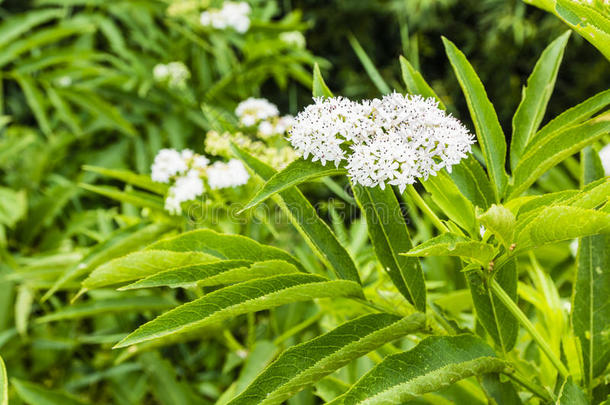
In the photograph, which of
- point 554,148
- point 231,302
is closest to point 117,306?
point 231,302

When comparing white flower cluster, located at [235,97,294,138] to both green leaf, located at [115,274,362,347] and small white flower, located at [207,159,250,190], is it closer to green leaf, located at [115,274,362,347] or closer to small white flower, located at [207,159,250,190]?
small white flower, located at [207,159,250,190]

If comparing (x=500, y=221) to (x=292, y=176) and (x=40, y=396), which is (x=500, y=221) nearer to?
(x=292, y=176)

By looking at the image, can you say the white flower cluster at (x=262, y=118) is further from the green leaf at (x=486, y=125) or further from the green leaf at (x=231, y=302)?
the green leaf at (x=231, y=302)

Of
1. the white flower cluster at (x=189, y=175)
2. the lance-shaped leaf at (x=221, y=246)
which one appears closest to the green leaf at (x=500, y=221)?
the lance-shaped leaf at (x=221, y=246)

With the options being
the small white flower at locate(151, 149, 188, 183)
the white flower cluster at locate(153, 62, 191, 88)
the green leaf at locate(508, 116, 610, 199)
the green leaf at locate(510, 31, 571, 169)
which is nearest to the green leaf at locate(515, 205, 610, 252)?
the green leaf at locate(508, 116, 610, 199)

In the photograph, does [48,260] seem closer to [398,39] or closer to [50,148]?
[50,148]

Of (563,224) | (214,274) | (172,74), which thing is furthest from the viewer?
(172,74)
